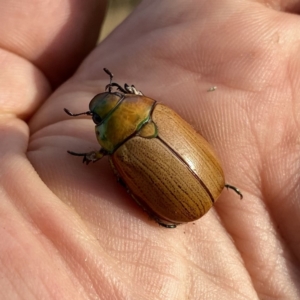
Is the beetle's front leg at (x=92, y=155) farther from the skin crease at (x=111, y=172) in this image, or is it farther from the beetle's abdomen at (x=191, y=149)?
the beetle's abdomen at (x=191, y=149)

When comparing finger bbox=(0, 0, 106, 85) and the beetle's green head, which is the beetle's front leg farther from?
finger bbox=(0, 0, 106, 85)

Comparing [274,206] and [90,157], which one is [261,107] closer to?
[274,206]

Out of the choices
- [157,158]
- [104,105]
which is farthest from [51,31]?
[157,158]

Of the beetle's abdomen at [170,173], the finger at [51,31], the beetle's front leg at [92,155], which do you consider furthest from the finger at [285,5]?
the beetle's front leg at [92,155]

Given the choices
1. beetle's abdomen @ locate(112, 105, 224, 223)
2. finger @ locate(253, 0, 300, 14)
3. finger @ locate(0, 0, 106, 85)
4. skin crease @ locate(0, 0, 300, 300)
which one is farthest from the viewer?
finger @ locate(0, 0, 106, 85)

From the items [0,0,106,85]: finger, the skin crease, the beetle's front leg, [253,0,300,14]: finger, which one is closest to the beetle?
the beetle's front leg

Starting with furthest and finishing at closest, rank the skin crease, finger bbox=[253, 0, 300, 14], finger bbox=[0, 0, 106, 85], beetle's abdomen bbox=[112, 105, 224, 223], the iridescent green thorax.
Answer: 1. finger bbox=[0, 0, 106, 85]
2. finger bbox=[253, 0, 300, 14]
3. the iridescent green thorax
4. beetle's abdomen bbox=[112, 105, 224, 223]
5. the skin crease

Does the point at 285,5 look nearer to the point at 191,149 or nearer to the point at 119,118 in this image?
the point at 191,149

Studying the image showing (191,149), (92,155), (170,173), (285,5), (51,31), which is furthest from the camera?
(51,31)
